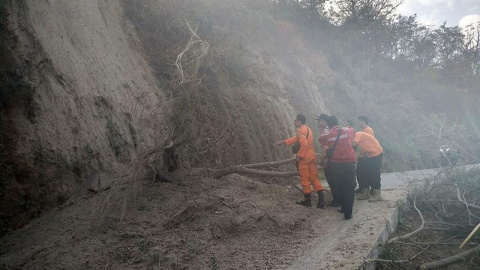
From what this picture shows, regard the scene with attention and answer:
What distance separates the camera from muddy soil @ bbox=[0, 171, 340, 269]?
4.47 meters

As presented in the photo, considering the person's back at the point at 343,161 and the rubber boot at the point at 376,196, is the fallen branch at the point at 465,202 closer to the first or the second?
the rubber boot at the point at 376,196

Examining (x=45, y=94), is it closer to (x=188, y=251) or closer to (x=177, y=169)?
(x=177, y=169)

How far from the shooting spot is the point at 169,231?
5113 mm

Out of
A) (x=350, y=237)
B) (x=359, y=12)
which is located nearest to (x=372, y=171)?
(x=350, y=237)

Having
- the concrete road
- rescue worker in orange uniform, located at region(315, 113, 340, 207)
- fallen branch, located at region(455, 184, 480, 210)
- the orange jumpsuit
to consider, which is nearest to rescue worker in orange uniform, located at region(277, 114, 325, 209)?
the orange jumpsuit

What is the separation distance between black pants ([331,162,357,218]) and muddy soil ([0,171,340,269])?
0.38 m

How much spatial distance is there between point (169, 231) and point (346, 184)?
10.9 ft

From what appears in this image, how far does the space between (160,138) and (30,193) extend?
228 cm

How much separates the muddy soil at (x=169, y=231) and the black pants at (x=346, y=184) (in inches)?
15.0

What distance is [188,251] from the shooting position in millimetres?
4723

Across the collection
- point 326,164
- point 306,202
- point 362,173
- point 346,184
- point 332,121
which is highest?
point 332,121

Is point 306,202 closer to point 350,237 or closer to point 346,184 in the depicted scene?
point 346,184

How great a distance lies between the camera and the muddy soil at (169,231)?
4473 millimetres

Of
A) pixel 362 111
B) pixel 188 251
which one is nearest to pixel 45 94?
pixel 188 251
